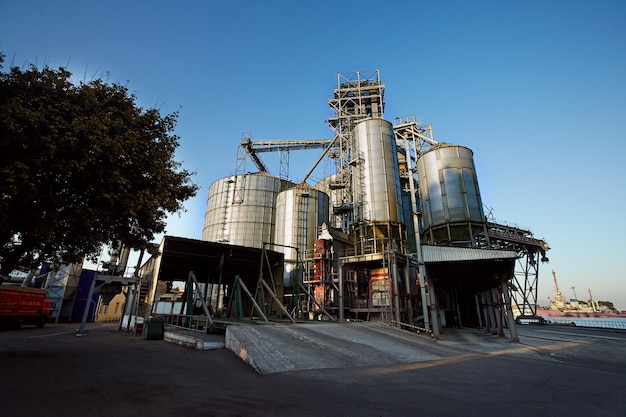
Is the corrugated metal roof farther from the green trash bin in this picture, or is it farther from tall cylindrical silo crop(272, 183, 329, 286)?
tall cylindrical silo crop(272, 183, 329, 286)

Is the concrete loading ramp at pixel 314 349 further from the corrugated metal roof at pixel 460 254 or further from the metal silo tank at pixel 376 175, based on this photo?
the metal silo tank at pixel 376 175

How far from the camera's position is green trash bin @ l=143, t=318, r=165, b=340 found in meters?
18.4

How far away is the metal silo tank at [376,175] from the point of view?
3103 cm

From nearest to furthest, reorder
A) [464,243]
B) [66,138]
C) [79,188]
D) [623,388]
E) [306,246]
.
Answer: [623,388], [66,138], [79,188], [464,243], [306,246]

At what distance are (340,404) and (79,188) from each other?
9.82 meters

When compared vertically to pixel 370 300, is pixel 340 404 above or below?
below

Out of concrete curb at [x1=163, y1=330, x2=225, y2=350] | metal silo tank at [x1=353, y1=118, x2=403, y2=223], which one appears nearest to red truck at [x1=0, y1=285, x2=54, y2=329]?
concrete curb at [x1=163, y1=330, x2=225, y2=350]

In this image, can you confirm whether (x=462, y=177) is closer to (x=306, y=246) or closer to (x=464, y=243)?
(x=464, y=243)

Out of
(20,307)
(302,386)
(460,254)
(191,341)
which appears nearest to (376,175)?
(460,254)

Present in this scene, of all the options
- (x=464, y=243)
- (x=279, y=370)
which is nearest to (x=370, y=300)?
(x=464, y=243)

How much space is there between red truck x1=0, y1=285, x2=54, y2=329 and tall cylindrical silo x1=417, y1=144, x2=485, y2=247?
35.5m

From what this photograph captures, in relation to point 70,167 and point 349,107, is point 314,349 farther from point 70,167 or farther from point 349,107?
point 349,107

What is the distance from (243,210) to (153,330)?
29.2 metres

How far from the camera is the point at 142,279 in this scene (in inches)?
1146
